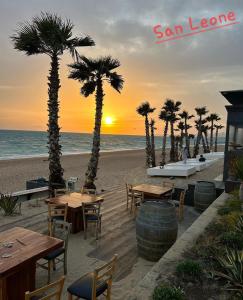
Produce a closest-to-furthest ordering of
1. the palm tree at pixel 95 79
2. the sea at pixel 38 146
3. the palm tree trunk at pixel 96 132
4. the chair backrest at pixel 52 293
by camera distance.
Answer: the chair backrest at pixel 52 293 < the palm tree at pixel 95 79 < the palm tree trunk at pixel 96 132 < the sea at pixel 38 146

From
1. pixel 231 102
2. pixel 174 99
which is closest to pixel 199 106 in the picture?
pixel 174 99

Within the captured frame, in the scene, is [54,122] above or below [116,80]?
below

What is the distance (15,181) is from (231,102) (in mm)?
16153

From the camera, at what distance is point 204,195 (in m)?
9.15

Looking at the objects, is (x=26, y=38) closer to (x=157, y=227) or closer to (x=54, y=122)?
(x=54, y=122)

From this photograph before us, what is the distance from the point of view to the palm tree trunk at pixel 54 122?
10.7m

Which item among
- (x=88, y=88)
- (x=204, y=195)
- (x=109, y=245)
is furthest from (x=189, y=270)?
(x=88, y=88)

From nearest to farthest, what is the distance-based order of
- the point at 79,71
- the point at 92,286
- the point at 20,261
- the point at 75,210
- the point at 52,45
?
1. the point at 92,286
2. the point at 20,261
3. the point at 75,210
4. the point at 52,45
5. the point at 79,71

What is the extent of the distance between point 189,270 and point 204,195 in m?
5.86

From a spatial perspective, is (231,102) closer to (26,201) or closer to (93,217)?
(93,217)

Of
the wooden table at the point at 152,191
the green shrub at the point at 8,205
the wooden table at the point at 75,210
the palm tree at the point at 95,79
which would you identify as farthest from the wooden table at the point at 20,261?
the palm tree at the point at 95,79

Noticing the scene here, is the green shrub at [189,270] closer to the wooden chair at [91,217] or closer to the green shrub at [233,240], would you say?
the green shrub at [233,240]

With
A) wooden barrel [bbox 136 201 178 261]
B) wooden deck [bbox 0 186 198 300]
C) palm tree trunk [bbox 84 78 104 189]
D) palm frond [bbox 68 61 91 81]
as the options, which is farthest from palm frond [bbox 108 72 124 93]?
wooden barrel [bbox 136 201 178 261]

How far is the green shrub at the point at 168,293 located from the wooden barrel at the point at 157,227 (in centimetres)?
214
